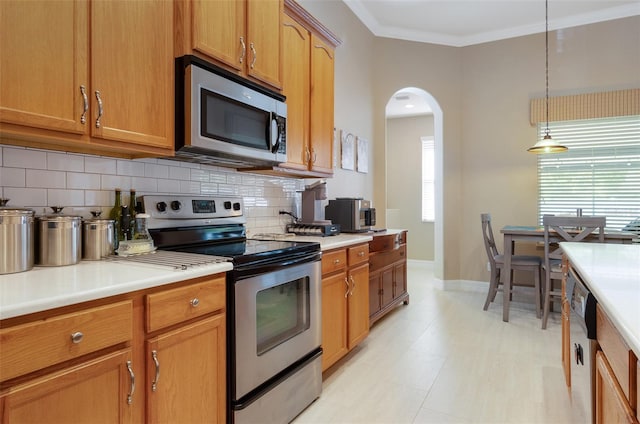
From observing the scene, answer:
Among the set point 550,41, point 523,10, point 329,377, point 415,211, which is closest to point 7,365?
point 329,377

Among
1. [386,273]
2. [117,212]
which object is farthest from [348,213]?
[117,212]

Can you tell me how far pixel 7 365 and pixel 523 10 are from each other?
16.9 ft

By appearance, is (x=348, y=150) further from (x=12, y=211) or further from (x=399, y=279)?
(x=12, y=211)

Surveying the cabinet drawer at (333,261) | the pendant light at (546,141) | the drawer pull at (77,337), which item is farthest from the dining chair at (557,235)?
the drawer pull at (77,337)

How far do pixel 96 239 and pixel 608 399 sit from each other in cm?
182

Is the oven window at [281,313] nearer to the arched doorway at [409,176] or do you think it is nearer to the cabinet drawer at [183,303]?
the cabinet drawer at [183,303]

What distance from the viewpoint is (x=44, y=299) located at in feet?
3.12

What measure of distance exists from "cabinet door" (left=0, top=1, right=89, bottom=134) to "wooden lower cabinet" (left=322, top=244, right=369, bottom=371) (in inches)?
57.5

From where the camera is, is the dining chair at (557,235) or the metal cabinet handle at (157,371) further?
the dining chair at (557,235)

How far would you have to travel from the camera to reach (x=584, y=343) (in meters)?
1.43

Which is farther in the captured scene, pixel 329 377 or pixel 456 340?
pixel 456 340

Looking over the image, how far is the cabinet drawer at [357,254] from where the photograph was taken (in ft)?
8.54

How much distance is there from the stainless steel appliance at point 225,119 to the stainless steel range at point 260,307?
33cm

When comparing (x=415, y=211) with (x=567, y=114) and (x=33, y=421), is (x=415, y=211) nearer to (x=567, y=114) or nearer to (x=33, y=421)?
(x=567, y=114)
